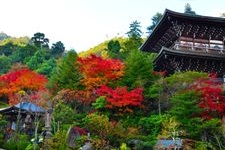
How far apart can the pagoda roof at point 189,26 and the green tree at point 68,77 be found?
8423 millimetres

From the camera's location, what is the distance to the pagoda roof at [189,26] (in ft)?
111

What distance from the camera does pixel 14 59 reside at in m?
68.4

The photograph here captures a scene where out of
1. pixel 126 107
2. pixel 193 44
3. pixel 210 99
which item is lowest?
pixel 126 107

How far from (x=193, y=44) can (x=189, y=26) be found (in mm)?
1746

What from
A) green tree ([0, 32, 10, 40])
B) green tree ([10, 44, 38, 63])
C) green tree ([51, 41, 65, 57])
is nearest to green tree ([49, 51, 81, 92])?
green tree ([10, 44, 38, 63])

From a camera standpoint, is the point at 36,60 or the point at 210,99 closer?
the point at 210,99

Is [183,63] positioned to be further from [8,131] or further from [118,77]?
[8,131]

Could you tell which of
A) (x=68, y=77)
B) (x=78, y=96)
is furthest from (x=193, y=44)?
(x=68, y=77)

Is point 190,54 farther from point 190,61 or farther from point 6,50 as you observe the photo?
point 6,50

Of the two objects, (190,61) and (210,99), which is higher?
(190,61)

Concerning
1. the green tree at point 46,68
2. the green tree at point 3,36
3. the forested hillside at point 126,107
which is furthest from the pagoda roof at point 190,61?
the green tree at point 3,36

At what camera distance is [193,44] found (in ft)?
117

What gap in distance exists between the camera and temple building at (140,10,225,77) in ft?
110

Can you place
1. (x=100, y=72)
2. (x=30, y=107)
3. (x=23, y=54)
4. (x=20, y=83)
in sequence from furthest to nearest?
(x=23, y=54) → (x=20, y=83) → (x=100, y=72) → (x=30, y=107)
